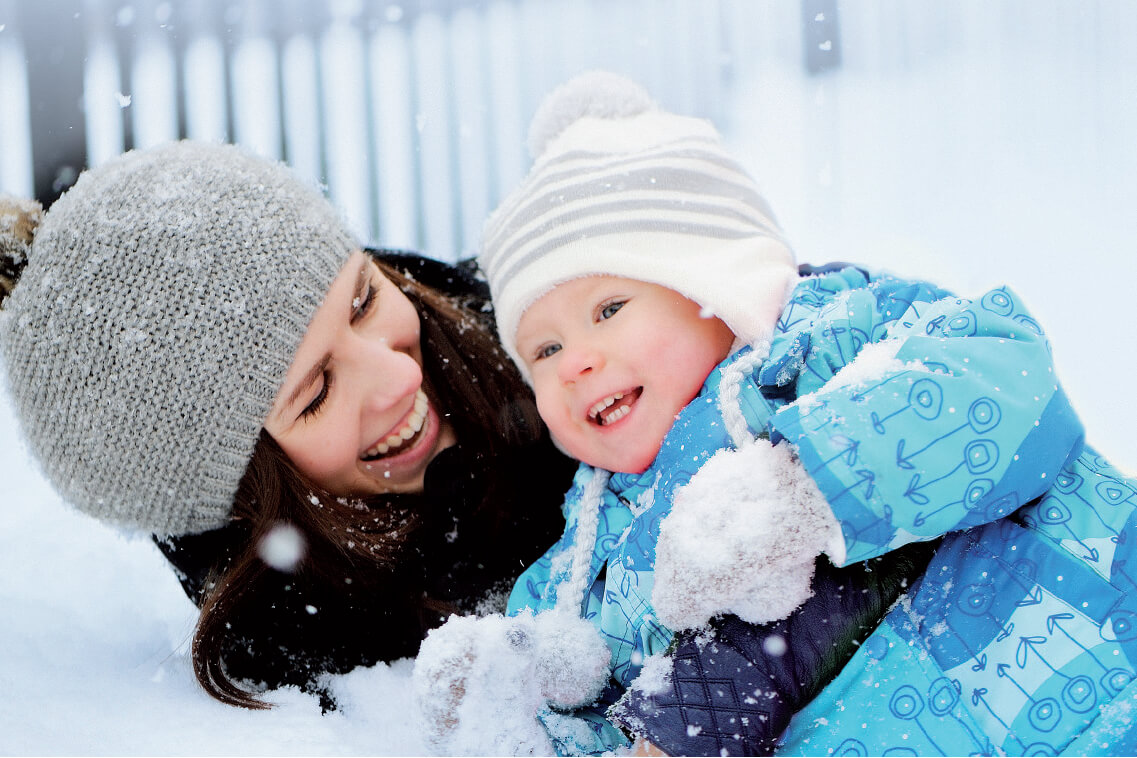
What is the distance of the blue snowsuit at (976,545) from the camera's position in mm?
851

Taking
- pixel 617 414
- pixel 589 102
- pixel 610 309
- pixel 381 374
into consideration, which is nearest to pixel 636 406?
pixel 617 414

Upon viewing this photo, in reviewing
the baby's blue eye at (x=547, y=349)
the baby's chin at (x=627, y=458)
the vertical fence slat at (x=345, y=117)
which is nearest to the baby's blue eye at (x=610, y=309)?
the baby's blue eye at (x=547, y=349)

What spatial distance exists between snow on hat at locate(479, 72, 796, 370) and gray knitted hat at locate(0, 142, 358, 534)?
0.34 m

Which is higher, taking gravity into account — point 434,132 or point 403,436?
point 434,132

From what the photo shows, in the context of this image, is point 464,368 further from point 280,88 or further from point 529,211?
point 280,88

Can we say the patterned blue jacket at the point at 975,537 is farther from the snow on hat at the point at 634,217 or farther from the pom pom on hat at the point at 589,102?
the pom pom on hat at the point at 589,102

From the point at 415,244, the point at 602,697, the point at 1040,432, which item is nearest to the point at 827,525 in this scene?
the point at 1040,432

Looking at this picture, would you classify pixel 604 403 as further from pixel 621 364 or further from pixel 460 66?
pixel 460 66

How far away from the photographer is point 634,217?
128cm

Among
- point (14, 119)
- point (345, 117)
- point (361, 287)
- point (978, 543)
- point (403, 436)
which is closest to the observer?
point (978, 543)

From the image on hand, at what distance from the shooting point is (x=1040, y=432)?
90cm

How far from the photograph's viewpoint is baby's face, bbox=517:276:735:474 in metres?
1.19

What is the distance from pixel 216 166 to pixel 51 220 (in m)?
0.28

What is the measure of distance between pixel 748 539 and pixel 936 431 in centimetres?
25
